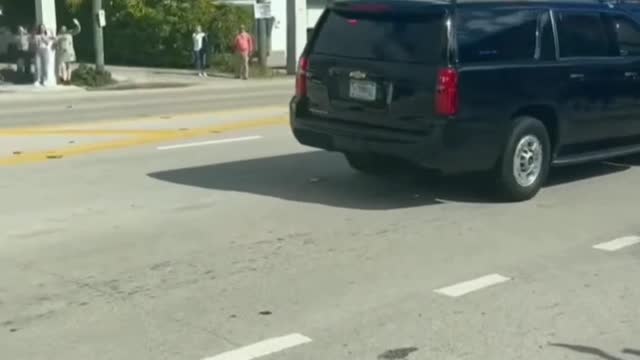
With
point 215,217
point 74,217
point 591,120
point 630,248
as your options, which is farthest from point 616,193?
point 74,217

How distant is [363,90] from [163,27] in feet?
90.3

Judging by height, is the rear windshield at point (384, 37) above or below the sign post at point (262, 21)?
above

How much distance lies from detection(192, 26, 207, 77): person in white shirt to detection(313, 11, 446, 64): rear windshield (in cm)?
2343

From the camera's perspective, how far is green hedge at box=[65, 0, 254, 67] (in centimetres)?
3519

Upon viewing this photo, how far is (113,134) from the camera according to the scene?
1496 centimetres

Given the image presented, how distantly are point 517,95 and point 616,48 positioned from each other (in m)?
1.84

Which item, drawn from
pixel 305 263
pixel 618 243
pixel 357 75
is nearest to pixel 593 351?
pixel 305 263

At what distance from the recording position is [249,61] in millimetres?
33719

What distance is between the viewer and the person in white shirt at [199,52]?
33.1 meters

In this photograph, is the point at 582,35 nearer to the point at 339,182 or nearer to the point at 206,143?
the point at 339,182

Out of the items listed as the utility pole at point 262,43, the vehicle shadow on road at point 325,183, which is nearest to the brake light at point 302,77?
the vehicle shadow on road at point 325,183

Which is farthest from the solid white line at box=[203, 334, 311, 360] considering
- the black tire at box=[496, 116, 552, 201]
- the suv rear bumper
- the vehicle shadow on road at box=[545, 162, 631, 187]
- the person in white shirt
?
the person in white shirt

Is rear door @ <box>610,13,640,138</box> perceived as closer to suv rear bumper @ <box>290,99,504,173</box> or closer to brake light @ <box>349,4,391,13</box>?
suv rear bumper @ <box>290,99,504,173</box>

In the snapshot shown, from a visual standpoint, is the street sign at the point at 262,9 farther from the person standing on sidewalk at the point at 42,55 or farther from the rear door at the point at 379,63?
the rear door at the point at 379,63
